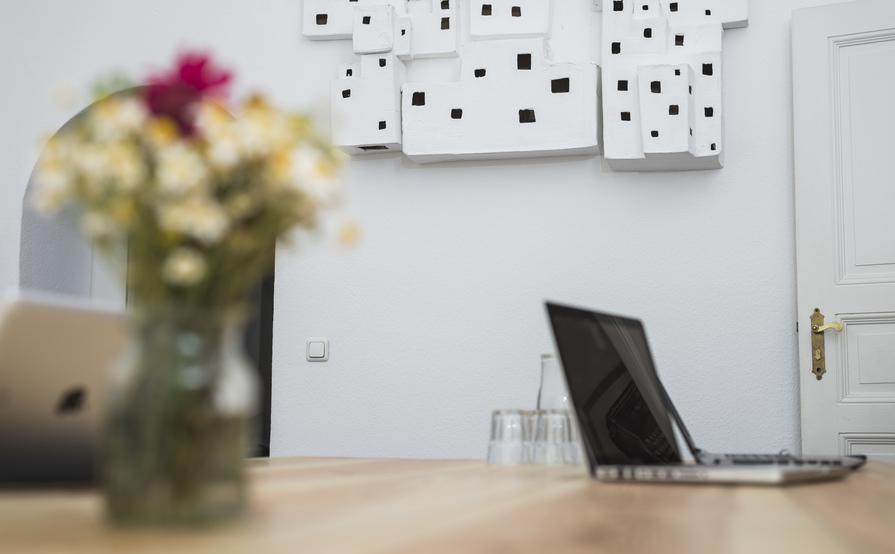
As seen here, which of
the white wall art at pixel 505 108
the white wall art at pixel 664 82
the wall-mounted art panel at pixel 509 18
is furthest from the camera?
the wall-mounted art panel at pixel 509 18

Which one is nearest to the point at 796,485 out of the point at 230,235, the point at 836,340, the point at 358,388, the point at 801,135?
the point at 230,235

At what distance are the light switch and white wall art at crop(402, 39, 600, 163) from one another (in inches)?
28.0

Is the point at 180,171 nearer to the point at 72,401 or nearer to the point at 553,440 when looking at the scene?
the point at 72,401

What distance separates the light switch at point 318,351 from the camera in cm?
315

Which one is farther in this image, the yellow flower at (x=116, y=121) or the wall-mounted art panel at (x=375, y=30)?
the wall-mounted art panel at (x=375, y=30)

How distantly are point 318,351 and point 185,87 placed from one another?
101 inches

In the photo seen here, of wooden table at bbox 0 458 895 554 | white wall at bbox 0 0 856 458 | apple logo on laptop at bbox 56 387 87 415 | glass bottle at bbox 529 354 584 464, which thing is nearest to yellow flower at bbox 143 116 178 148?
wooden table at bbox 0 458 895 554

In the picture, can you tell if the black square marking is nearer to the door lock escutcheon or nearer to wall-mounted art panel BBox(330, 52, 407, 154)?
wall-mounted art panel BBox(330, 52, 407, 154)

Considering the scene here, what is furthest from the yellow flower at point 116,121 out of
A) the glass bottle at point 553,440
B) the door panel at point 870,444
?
the door panel at point 870,444

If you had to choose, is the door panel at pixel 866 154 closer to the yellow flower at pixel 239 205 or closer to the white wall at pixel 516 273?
the white wall at pixel 516 273

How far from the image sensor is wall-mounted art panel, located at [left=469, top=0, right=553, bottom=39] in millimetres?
3041

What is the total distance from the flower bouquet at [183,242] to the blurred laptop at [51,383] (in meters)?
0.27

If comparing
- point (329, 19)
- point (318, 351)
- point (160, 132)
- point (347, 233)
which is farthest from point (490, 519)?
point (329, 19)

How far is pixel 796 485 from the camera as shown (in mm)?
1134
